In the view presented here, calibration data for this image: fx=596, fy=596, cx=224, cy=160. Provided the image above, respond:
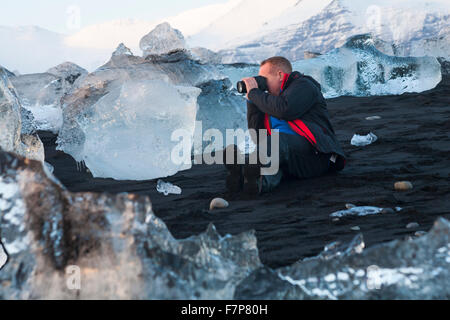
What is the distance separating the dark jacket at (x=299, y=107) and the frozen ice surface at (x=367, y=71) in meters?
5.54

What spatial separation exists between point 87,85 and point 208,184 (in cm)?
177

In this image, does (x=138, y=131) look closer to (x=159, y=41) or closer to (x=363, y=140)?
(x=363, y=140)

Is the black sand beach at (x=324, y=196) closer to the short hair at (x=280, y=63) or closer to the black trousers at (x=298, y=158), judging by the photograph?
the black trousers at (x=298, y=158)

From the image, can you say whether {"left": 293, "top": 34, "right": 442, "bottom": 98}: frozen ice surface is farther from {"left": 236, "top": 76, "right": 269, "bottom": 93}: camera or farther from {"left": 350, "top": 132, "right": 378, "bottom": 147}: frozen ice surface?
{"left": 236, "top": 76, "right": 269, "bottom": 93}: camera

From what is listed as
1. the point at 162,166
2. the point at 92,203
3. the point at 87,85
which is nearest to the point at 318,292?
the point at 92,203

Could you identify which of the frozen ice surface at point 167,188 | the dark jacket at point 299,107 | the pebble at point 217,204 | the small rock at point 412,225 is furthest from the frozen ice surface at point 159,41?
the small rock at point 412,225

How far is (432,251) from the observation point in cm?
184

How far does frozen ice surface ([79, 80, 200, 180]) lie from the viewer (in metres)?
4.82

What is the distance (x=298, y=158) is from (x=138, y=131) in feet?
4.40

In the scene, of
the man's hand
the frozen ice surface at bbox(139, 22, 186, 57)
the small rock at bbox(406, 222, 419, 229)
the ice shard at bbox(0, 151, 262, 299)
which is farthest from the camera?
the frozen ice surface at bbox(139, 22, 186, 57)

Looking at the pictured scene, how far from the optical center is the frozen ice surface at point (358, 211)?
328cm

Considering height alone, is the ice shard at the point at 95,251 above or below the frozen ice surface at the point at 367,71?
above

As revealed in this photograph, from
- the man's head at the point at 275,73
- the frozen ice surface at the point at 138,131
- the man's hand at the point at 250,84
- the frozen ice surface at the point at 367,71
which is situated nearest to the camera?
the man's hand at the point at 250,84
